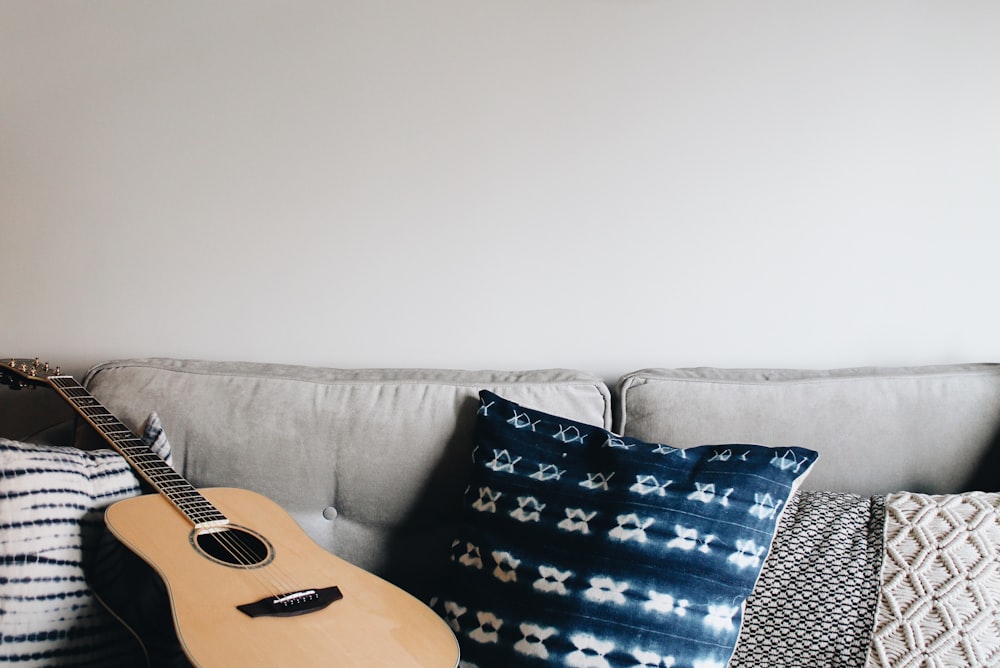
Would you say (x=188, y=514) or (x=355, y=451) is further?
(x=355, y=451)

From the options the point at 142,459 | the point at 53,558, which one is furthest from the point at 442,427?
the point at 53,558

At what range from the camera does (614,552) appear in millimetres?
993

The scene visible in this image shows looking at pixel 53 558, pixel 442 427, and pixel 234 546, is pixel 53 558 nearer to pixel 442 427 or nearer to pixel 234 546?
pixel 234 546

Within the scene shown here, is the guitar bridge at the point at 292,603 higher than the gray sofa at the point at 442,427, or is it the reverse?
the gray sofa at the point at 442,427

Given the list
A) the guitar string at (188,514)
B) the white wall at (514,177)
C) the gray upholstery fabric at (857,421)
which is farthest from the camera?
the white wall at (514,177)

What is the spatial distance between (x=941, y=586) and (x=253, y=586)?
35.4 inches

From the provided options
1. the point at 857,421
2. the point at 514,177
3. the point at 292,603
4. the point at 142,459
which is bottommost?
the point at 292,603

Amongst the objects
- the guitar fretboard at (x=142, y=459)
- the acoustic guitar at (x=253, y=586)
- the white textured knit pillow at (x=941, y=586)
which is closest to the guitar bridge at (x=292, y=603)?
the acoustic guitar at (x=253, y=586)

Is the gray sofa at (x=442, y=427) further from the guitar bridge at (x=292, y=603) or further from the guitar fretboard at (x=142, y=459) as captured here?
the guitar bridge at (x=292, y=603)

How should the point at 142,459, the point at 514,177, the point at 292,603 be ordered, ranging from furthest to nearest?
the point at 514,177 → the point at 142,459 → the point at 292,603

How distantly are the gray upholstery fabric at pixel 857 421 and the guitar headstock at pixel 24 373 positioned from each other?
995mm

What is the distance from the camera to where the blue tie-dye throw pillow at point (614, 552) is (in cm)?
96

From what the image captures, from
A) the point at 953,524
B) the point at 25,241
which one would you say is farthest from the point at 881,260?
the point at 25,241

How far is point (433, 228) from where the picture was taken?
1453 mm
